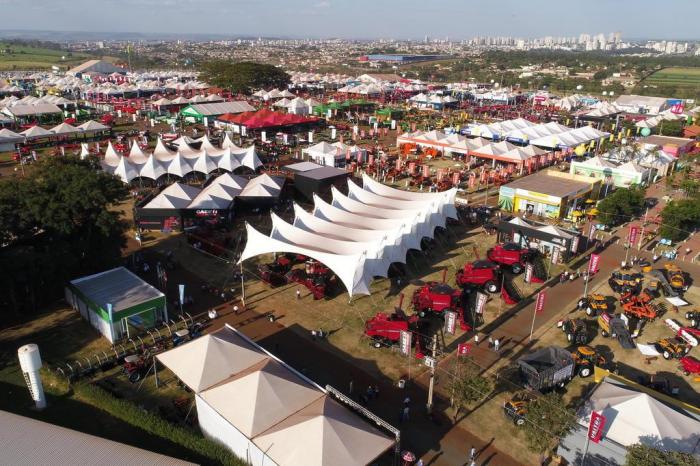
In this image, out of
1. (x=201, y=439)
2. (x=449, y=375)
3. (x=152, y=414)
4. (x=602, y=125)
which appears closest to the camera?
(x=201, y=439)

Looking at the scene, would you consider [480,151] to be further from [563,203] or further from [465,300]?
[465,300]

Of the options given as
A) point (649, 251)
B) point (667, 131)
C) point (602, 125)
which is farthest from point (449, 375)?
point (602, 125)

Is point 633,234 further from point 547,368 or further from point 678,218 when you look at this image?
point 547,368

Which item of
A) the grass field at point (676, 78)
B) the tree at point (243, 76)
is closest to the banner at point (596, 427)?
the tree at point (243, 76)

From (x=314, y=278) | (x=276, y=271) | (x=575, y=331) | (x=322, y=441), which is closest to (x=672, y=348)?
(x=575, y=331)

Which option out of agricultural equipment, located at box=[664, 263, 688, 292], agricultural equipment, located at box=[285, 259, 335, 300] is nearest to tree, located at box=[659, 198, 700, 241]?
agricultural equipment, located at box=[664, 263, 688, 292]
